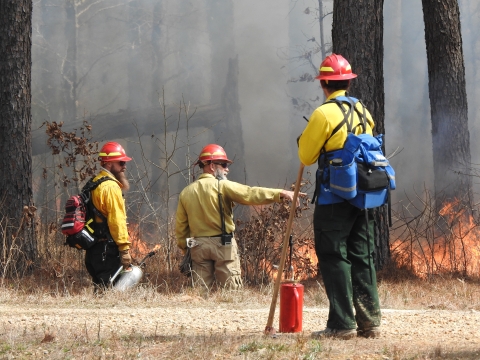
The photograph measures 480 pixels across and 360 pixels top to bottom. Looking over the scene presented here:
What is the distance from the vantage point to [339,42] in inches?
364

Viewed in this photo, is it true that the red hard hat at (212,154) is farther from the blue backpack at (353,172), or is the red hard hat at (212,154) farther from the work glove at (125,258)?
the blue backpack at (353,172)

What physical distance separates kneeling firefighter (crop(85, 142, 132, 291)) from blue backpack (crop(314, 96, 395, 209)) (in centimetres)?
303

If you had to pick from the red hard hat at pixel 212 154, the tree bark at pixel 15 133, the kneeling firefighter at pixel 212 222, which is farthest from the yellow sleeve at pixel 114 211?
the tree bark at pixel 15 133

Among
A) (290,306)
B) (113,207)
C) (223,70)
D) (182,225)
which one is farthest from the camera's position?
(223,70)

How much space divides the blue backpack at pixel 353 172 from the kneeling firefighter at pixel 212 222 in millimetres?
2682

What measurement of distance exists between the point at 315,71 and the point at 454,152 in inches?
577

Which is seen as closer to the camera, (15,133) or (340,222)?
(340,222)

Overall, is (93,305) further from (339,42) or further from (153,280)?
(339,42)

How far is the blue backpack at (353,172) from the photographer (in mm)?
4988

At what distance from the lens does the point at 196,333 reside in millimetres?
5672

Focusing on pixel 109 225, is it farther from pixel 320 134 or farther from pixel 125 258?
pixel 320 134

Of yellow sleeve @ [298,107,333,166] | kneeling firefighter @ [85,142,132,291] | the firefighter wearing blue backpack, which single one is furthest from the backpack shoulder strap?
yellow sleeve @ [298,107,333,166]

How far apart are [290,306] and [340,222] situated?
704mm

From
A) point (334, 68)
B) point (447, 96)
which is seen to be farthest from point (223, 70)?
point (334, 68)
